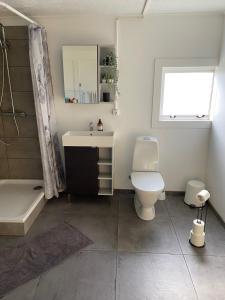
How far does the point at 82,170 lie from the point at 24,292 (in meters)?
1.37

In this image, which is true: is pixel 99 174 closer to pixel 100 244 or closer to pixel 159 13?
pixel 100 244

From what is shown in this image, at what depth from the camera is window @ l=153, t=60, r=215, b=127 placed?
2721 mm

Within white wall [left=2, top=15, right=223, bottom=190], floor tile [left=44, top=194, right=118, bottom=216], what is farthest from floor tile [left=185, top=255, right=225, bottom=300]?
white wall [left=2, top=15, right=223, bottom=190]

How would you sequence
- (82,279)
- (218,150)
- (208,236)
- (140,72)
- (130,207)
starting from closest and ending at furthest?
(82,279) → (208,236) → (218,150) → (140,72) → (130,207)

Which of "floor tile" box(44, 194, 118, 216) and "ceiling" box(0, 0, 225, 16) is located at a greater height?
"ceiling" box(0, 0, 225, 16)

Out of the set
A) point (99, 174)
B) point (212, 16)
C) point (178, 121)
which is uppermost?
point (212, 16)

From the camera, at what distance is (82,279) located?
1748 millimetres

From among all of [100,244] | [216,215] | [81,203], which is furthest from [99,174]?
[216,215]

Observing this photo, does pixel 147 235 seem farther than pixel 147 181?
No

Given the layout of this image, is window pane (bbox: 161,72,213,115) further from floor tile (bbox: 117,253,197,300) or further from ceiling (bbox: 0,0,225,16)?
floor tile (bbox: 117,253,197,300)

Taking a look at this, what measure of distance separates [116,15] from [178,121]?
1.46 meters

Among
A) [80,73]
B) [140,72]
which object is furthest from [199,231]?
[80,73]

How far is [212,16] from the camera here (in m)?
2.46

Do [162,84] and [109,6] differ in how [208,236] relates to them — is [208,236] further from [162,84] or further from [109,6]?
[109,6]
